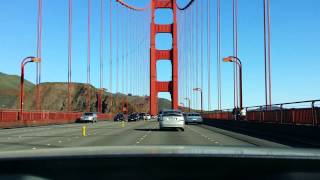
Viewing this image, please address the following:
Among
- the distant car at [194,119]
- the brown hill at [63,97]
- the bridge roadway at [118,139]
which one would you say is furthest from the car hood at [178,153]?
the brown hill at [63,97]

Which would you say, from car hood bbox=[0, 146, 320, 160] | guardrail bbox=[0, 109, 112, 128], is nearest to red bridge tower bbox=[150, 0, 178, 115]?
guardrail bbox=[0, 109, 112, 128]

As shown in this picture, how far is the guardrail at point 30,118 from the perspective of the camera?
49.9 m

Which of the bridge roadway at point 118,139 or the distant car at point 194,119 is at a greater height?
the distant car at point 194,119

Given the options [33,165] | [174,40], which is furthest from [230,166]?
[174,40]

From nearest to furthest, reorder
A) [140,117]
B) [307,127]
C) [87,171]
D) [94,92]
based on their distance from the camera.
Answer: [87,171] < [307,127] < [140,117] < [94,92]

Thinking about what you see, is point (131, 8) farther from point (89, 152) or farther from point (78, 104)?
point (89, 152)

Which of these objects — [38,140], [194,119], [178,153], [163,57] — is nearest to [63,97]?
[163,57]

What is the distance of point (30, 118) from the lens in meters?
58.2

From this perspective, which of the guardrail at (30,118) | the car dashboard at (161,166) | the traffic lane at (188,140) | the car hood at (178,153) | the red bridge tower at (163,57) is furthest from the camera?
the red bridge tower at (163,57)

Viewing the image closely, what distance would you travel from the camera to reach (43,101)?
187625 mm

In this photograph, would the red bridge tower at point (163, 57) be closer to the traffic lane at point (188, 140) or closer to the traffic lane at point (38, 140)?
the traffic lane at point (38, 140)

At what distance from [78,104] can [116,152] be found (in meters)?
181

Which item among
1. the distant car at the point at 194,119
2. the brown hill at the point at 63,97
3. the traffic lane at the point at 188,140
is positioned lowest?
the traffic lane at the point at 188,140

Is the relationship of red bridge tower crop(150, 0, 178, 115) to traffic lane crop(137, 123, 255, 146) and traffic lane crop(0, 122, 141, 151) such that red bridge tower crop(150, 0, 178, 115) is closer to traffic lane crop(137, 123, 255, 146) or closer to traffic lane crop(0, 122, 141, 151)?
traffic lane crop(0, 122, 141, 151)
